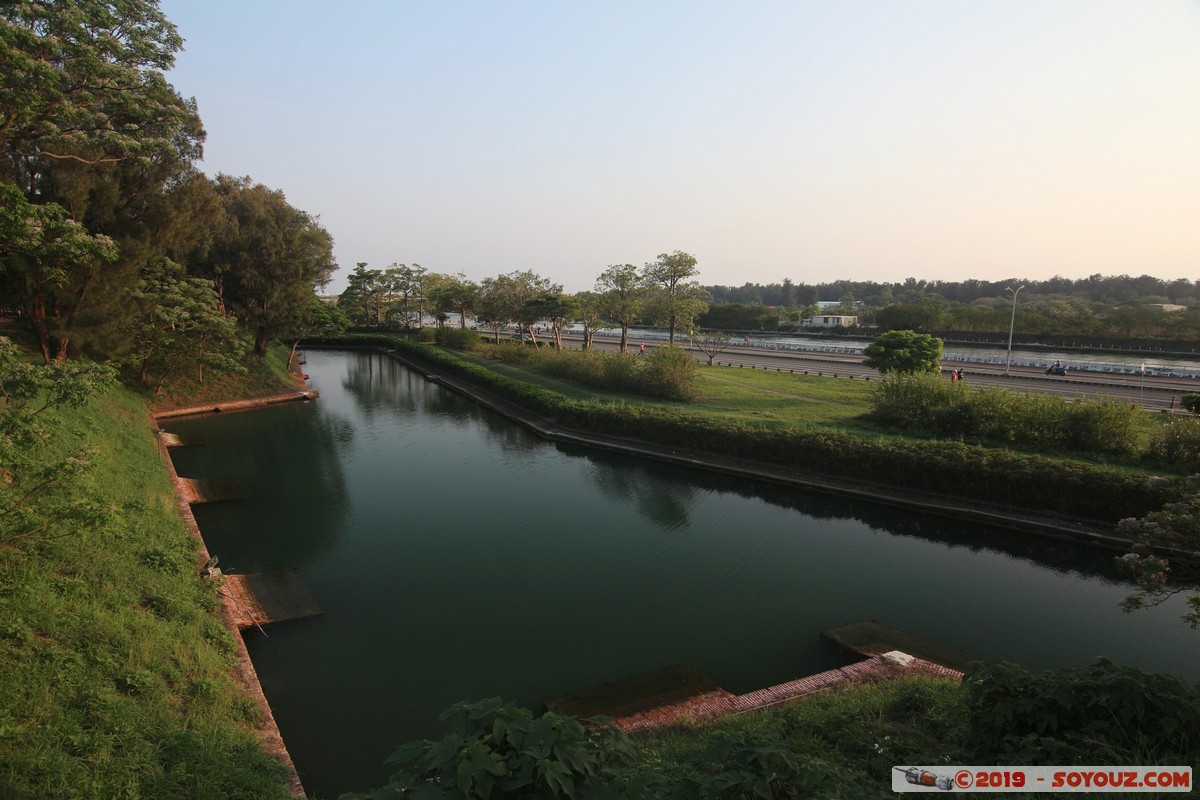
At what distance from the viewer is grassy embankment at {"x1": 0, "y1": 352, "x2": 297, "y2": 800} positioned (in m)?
4.87

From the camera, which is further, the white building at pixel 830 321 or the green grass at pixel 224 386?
the white building at pixel 830 321

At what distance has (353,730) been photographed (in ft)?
24.9

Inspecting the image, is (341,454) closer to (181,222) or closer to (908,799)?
(181,222)

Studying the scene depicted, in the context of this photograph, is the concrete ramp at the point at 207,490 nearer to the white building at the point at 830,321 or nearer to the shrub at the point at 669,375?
the shrub at the point at 669,375

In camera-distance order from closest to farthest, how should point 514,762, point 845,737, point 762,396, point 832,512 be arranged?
1. point 514,762
2. point 845,737
3. point 832,512
4. point 762,396

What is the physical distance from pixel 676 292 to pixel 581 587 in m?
30.1

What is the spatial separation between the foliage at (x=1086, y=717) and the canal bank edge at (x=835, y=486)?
10128 millimetres

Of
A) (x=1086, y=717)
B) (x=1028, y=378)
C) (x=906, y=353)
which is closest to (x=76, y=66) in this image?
(x=1086, y=717)

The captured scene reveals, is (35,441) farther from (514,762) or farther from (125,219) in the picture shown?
(125,219)

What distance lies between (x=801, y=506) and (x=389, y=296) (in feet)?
167

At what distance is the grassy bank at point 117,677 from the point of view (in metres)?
4.87

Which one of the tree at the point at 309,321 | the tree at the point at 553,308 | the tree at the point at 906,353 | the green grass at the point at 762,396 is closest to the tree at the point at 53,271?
the tree at the point at 309,321

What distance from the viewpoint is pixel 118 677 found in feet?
20.6

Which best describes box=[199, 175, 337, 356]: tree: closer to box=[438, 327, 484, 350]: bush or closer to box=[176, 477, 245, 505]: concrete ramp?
box=[176, 477, 245, 505]: concrete ramp
